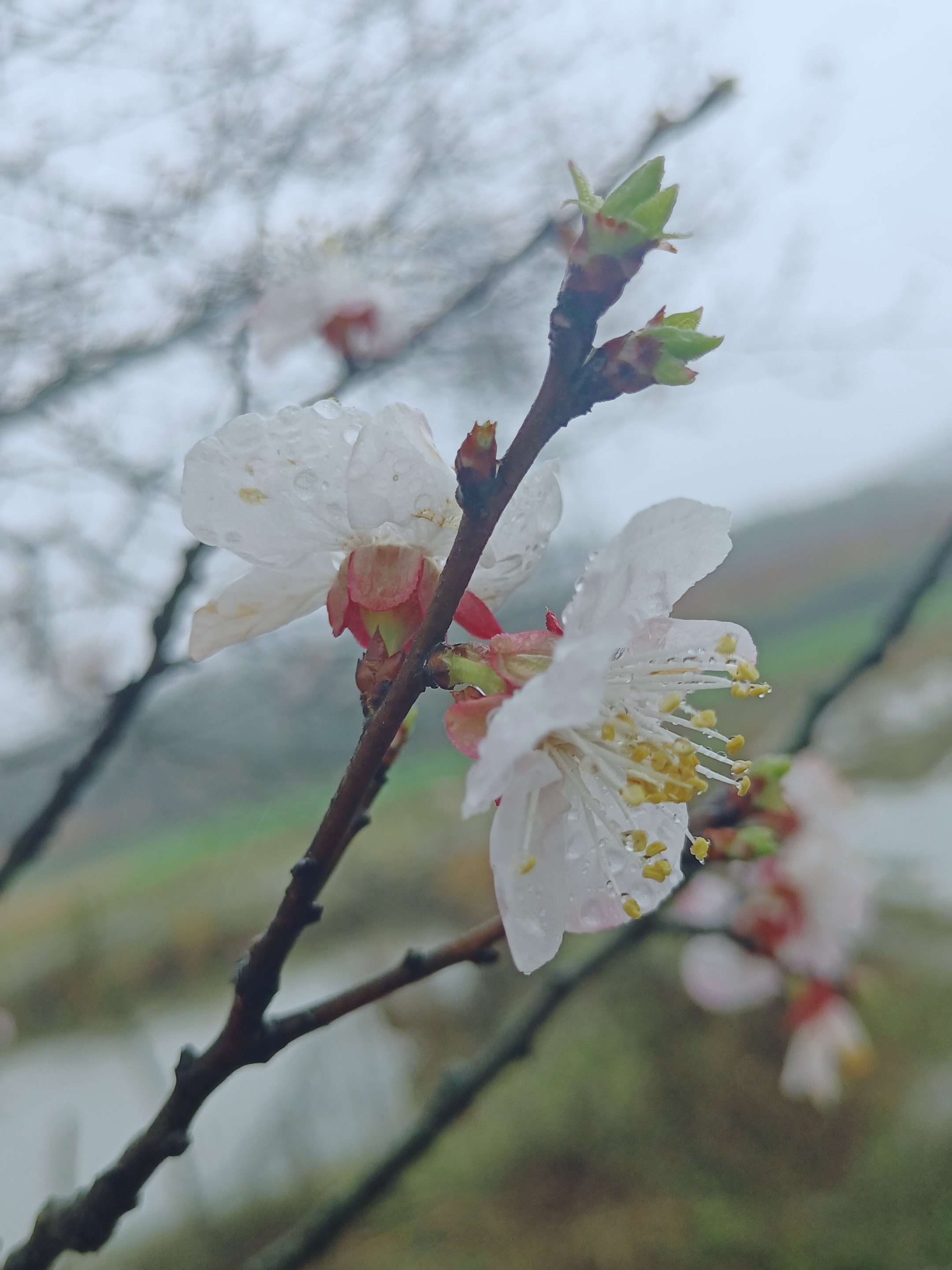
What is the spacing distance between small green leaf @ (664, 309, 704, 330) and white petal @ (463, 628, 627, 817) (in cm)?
11

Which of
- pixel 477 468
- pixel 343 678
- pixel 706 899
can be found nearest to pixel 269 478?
pixel 477 468

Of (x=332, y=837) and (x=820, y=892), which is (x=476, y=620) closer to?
(x=332, y=837)

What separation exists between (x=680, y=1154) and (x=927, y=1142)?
2.14 ft

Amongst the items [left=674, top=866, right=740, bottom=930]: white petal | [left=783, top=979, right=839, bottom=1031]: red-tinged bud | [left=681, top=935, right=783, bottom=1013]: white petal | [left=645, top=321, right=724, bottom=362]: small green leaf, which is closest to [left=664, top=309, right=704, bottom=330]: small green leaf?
[left=645, top=321, right=724, bottom=362]: small green leaf

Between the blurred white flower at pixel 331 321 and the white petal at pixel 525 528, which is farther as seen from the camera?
the blurred white flower at pixel 331 321

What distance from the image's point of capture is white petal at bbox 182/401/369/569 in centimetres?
33

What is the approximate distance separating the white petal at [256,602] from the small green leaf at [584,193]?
178 millimetres

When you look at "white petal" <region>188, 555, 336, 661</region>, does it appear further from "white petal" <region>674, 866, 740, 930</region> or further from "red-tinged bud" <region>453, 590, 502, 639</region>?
"white petal" <region>674, 866, 740, 930</region>

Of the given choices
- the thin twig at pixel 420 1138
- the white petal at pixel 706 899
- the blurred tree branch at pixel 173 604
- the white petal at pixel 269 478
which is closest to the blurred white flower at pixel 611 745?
the white petal at pixel 269 478

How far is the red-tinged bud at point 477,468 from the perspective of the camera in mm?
252

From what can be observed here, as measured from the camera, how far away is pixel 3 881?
68 cm

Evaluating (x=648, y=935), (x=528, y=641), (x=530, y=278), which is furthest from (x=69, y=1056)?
(x=528, y=641)

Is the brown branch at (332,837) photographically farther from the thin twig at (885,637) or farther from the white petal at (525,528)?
the thin twig at (885,637)

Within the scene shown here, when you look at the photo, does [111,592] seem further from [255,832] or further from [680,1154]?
[680,1154]
